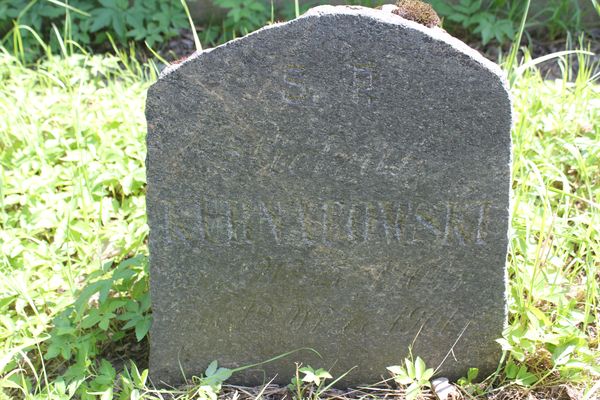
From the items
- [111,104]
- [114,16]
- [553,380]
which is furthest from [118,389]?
[114,16]

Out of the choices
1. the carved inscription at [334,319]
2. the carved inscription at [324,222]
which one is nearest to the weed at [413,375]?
the carved inscription at [334,319]

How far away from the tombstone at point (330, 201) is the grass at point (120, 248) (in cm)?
14

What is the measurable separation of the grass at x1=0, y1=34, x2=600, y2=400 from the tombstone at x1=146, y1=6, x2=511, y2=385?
14 cm

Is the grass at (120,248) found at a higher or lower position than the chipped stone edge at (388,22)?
lower

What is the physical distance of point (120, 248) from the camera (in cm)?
283

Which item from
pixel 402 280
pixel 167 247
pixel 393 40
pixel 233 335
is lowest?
pixel 233 335

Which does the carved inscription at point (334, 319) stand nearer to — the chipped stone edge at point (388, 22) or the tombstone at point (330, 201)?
the tombstone at point (330, 201)

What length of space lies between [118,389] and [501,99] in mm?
1391

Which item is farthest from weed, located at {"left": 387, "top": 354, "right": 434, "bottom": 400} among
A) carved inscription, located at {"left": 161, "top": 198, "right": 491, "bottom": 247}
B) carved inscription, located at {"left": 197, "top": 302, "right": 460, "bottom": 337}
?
carved inscription, located at {"left": 161, "top": 198, "right": 491, "bottom": 247}

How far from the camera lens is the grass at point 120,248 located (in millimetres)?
2250

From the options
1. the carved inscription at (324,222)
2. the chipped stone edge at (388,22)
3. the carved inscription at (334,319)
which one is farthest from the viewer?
the carved inscription at (334,319)

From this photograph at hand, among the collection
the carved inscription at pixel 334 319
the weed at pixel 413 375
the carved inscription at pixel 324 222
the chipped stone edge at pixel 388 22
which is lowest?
the weed at pixel 413 375

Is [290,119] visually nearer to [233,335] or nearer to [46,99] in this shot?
[233,335]

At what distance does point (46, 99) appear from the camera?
355cm
